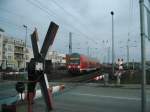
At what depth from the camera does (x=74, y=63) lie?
168 feet

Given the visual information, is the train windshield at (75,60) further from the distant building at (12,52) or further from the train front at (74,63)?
the distant building at (12,52)

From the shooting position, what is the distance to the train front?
168 ft

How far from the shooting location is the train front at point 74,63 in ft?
168

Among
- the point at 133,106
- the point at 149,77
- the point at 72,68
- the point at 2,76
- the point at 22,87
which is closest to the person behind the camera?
the point at 22,87

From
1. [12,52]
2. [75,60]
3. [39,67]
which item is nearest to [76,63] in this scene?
[75,60]

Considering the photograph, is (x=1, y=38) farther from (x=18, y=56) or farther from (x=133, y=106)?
(x=133, y=106)

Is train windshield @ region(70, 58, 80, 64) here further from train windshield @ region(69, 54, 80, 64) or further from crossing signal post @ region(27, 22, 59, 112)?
crossing signal post @ region(27, 22, 59, 112)

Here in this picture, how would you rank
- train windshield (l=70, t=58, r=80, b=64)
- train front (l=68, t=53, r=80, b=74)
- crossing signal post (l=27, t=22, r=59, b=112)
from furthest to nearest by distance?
1. train front (l=68, t=53, r=80, b=74)
2. train windshield (l=70, t=58, r=80, b=64)
3. crossing signal post (l=27, t=22, r=59, b=112)

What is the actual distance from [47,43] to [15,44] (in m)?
125

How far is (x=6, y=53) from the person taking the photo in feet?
402

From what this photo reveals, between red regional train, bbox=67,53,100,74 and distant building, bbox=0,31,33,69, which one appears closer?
red regional train, bbox=67,53,100,74

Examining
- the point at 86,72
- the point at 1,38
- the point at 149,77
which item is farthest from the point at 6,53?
the point at 149,77

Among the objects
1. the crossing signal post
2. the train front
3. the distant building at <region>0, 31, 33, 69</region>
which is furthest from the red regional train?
the distant building at <region>0, 31, 33, 69</region>

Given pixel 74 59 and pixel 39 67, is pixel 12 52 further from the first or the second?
pixel 39 67
